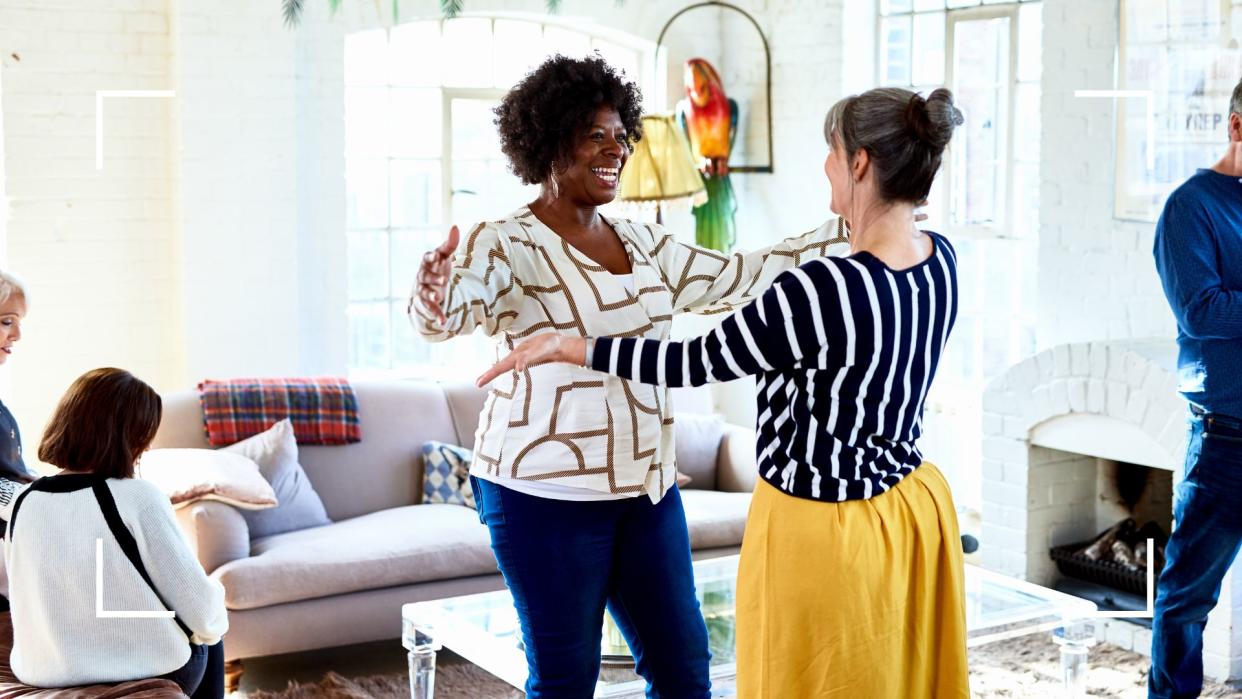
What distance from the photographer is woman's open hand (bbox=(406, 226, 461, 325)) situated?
212 centimetres

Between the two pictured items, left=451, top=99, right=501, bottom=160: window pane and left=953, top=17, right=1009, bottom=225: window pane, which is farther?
left=451, top=99, right=501, bottom=160: window pane

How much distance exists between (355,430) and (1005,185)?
8.84 feet

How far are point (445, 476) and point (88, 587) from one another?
7.56 ft

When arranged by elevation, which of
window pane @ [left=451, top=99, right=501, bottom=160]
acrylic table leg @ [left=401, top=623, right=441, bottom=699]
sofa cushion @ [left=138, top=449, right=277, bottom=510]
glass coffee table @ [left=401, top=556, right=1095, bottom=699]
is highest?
window pane @ [left=451, top=99, right=501, bottom=160]

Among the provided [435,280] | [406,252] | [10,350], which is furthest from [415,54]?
[435,280]

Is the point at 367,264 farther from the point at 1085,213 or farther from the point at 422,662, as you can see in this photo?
the point at 1085,213

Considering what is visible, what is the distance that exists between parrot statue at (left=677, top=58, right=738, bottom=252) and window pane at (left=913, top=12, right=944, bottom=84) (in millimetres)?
882

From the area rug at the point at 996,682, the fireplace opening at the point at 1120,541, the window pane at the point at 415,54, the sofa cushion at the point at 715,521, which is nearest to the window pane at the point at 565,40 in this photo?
the window pane at the point at 415,54

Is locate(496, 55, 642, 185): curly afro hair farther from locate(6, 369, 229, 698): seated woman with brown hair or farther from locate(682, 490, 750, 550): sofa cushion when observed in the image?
locate(682, 490, 750, 550): sofa cushion

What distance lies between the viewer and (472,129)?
20.3 ft

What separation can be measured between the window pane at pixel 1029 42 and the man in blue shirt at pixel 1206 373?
7.27ft

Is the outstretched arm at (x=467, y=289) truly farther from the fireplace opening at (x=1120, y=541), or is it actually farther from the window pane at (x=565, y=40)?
the window pane at (x=565, y=40)

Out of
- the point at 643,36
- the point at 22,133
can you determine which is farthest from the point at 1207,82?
the point at 22,133
